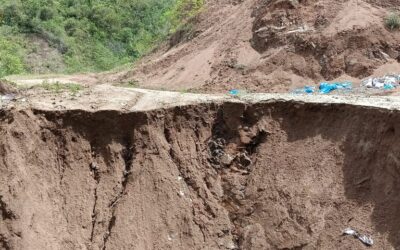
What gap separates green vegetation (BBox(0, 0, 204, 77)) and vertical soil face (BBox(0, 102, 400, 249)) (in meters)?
22.7

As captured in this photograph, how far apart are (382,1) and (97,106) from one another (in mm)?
11197

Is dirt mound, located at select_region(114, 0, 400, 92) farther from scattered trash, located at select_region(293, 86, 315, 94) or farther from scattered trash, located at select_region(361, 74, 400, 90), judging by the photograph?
scattered trash, located at select_region(361, 74, 400, 90)

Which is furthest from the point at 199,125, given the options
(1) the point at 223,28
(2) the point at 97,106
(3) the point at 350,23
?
(1) the point at 223,28

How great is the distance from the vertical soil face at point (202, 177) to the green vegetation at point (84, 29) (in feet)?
74.4

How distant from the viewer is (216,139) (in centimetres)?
1169

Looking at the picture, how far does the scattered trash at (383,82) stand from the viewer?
49.8 feet

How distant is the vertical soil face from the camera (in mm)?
10055

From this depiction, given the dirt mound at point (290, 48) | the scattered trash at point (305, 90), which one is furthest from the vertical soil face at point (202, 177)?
the dirt mound at point (290, 48)

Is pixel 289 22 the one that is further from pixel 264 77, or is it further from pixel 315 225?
pixel 315 225

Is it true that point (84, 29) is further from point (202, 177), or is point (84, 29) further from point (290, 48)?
point (202, 177)

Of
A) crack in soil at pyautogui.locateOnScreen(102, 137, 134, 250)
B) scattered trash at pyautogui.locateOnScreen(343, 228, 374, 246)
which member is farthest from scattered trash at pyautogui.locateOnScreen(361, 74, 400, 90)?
crack in soil at pyautogui.locateOnScreen(102, 137, 134, 250)

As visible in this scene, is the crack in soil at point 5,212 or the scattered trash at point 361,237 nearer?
the scattered trash at point 361,237

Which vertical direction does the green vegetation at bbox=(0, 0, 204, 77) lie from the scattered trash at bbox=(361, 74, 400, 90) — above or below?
above

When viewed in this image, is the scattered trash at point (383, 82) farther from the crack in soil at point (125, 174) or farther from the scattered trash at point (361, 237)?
the crack in soil at point (125, 174)
